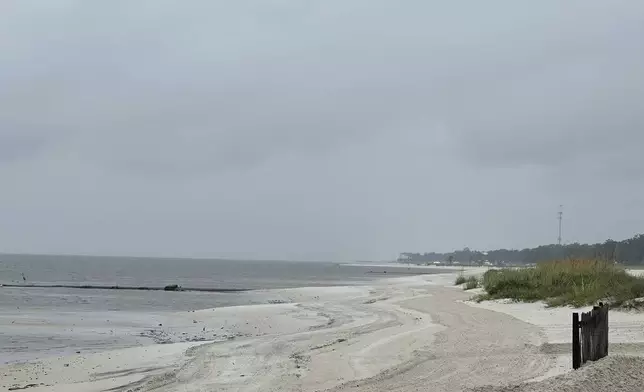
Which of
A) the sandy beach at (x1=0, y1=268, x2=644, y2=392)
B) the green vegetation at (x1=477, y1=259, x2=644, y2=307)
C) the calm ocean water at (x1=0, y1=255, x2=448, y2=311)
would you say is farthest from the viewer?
the calm ocean water at (x1=0, y1=255, x2=448, y2=311)

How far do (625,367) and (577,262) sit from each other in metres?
16.6

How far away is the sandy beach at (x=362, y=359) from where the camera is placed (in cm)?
1020

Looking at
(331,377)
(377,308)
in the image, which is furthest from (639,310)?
(377,308)

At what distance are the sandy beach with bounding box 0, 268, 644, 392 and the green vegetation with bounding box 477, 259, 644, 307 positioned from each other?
955 mm

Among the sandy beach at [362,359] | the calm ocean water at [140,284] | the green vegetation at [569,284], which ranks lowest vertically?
the calm ocean water at [140,284]

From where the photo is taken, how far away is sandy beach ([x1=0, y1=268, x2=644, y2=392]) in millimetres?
10199

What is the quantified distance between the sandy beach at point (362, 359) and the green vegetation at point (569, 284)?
955mm

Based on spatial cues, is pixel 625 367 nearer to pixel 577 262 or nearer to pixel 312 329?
pixel 312 329

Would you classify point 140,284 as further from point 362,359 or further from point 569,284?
point 362,359

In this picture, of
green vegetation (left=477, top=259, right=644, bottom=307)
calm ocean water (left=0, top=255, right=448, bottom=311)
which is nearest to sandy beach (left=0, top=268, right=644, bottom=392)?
green vegetation (left=477, top=259, right=644, bottom=307)

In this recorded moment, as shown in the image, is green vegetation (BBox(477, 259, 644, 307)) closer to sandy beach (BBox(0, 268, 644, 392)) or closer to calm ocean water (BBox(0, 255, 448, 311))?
sandy beach (BBox(0, 268, 644, 392))

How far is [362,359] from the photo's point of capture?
1273cm

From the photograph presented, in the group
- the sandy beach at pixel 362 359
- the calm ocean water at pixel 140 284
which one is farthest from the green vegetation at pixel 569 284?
the calm ocean water at pixel 140 284

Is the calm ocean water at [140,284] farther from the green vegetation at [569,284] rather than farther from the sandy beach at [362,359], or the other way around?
the sandy beach at [362,359]
